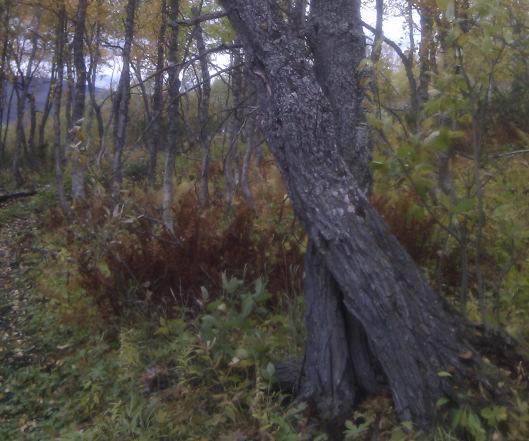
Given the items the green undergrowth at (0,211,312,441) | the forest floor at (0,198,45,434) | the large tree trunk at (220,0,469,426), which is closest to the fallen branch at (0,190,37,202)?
the forest floor at (0,198,45,434)

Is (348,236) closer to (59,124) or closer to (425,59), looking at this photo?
(425,59)

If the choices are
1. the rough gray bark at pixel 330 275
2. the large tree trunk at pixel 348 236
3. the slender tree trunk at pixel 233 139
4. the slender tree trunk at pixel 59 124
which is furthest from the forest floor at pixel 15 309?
the large tree trunk at pixel 348 236

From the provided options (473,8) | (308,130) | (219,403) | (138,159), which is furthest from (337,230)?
(138,159)

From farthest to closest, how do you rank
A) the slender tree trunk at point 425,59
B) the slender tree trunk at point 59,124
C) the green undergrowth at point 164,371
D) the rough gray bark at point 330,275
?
1. the slender tree trunk at point 59,124
2. the slender tree trunk at point 425,59
3. the rough gray bark at point 330,275
4. the green undergrowth at point 164,371

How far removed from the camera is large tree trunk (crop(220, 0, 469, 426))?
12.3ft

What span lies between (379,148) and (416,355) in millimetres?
1347

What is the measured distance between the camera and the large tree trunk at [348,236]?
12.3 ft

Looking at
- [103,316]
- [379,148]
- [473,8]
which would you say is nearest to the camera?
[473,8]

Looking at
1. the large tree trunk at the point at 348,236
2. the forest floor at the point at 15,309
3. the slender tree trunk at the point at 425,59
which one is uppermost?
the slender tree trunk at the point at 425,59

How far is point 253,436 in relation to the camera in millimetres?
4340

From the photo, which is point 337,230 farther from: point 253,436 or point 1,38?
point 1,38

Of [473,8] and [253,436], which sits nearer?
[473,8]

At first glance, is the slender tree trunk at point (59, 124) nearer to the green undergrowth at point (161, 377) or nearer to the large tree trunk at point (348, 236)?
the green undergrowth at point (161, 377)

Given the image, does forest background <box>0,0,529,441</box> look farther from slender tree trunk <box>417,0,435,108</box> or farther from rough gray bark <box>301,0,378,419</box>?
slender tree trunk <box>417,0,435,108</box>
